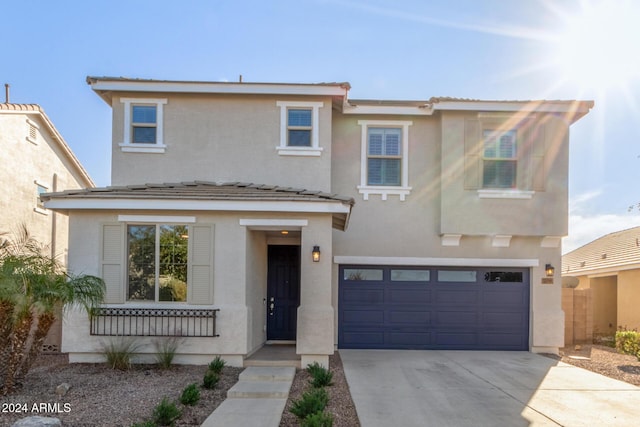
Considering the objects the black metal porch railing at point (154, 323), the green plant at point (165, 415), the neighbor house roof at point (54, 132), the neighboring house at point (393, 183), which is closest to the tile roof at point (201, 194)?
the neighboring house at point (393, 183)

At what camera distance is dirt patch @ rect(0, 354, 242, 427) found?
18.7 ft

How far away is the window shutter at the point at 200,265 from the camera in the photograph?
8609 millimetres

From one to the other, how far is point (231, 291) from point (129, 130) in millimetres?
4953

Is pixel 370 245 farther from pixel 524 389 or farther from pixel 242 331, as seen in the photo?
pixel 524 389

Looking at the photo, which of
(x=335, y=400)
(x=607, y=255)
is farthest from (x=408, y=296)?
(x=607, y=255)

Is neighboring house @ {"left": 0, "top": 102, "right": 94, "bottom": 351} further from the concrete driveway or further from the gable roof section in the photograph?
the concrete driveway

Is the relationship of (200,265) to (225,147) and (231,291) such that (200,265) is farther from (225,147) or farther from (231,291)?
(225,147)

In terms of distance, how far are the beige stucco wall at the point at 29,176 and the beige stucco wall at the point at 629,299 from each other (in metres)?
18.4

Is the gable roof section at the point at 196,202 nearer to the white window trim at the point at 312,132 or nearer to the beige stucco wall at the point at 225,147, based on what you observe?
the beige stucco wall at the point at 225,147

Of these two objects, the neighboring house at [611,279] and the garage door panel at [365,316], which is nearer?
the garage door panel at [365,316]

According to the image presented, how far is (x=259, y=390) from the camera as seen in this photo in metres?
6.90

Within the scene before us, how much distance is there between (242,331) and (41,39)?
8621 mm

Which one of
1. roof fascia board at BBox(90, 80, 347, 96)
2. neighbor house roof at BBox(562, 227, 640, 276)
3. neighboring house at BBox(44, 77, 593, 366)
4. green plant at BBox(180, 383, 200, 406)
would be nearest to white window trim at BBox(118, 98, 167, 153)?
neighboring house at BBox(44, 77, 593, 366)

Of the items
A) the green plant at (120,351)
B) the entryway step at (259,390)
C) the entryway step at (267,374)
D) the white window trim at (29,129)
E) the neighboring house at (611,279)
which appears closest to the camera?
the entryway step at (259,390)
